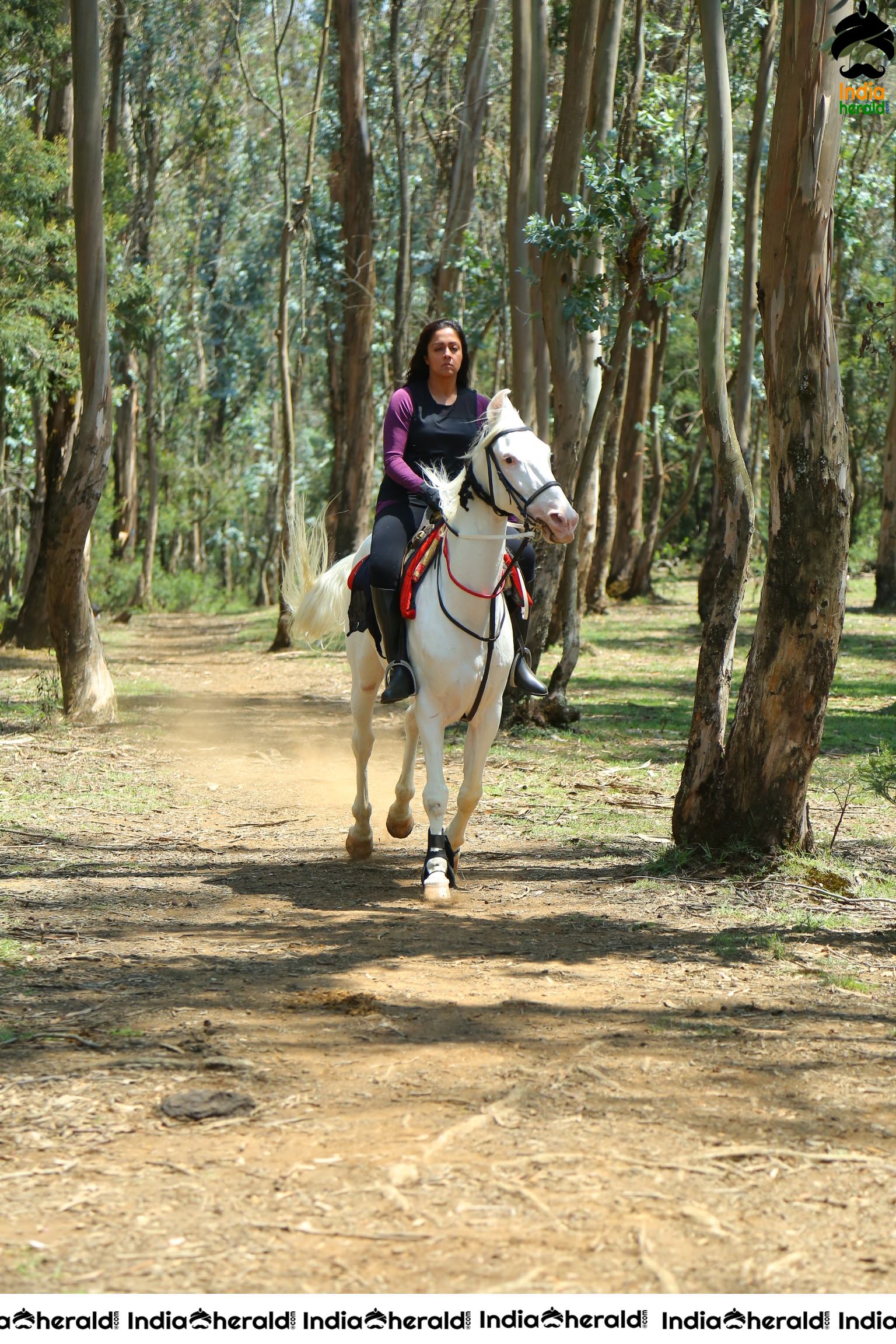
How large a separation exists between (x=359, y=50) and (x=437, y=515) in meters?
18.8

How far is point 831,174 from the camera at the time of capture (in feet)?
23.2

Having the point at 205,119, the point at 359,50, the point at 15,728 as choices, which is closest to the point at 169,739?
the point at 15,728

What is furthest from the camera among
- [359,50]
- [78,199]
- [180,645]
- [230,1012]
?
[180,645]

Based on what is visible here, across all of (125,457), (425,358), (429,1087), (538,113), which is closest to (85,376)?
(538,113)

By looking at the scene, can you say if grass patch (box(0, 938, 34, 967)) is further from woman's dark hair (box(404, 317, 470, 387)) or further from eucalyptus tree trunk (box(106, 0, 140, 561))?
eucalyptus tree trunk (box(106, 0, 140, 561))

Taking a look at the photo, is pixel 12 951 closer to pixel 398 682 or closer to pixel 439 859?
pixel 439 859

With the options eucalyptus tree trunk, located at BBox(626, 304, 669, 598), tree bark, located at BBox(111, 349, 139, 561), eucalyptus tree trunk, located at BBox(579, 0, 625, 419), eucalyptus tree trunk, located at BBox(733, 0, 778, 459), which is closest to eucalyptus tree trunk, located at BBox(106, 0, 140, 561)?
tree bark, located at BBox(111, 349, 139, 561)

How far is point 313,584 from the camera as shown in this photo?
33.3ft

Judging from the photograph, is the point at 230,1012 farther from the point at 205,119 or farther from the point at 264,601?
the point at 264,601

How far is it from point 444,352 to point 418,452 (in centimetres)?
62

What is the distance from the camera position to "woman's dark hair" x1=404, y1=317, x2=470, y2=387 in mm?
7973

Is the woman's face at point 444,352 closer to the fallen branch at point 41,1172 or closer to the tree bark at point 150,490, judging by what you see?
the fallen branch at point 41,1172

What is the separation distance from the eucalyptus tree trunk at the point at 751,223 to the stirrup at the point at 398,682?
11255 millimetres

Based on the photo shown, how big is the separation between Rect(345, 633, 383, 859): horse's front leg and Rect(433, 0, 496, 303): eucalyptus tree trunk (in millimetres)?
14657
